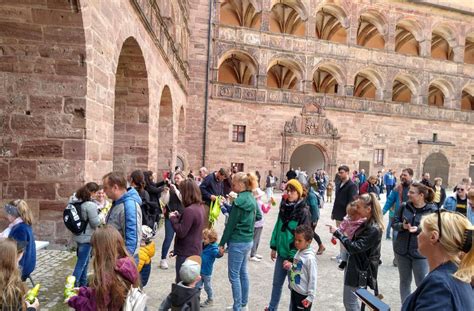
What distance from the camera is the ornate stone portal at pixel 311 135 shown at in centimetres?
2114

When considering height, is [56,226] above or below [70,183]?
below

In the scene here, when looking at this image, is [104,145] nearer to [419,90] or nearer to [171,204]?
[171,204]

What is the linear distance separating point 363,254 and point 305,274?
634mm

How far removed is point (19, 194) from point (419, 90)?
24.6 metres

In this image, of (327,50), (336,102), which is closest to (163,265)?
(336,102)

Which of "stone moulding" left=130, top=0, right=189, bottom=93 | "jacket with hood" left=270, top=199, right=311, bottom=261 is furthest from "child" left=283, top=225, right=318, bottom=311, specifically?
"stone moulding" left=130, top=0, right=189, bottom=93

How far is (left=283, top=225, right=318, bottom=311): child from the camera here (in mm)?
3521

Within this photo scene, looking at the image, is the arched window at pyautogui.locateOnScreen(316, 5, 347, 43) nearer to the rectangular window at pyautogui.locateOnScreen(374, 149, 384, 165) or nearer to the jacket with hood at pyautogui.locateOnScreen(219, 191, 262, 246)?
the rectangular window at pyautogui.locateOnScreen(374, 149, 384, 165)

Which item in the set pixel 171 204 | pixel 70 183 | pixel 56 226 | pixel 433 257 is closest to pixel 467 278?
pixel 433 257

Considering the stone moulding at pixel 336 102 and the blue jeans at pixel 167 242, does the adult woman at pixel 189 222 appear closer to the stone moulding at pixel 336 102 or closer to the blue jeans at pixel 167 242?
the blue jeans at pixel 167 242

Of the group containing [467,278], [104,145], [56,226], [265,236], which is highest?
[104,145]

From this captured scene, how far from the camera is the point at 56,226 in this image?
18.8 feet

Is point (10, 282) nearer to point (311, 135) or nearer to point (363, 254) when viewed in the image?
point (363, 254)

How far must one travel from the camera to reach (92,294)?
2.30m
